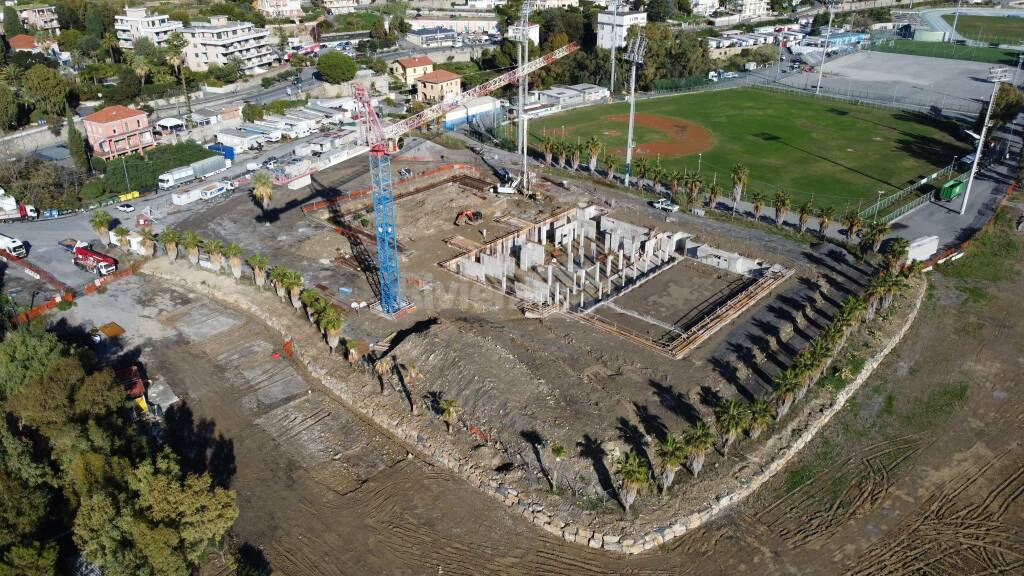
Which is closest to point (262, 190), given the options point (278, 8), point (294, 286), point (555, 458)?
point (294, 286)

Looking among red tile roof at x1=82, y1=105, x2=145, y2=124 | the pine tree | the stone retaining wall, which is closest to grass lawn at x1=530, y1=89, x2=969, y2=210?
the stone retaining wall

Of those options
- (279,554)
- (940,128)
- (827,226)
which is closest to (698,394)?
(279,554)

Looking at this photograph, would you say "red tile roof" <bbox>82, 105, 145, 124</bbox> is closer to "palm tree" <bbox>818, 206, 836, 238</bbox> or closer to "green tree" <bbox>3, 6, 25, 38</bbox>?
"green tree" <bbox>3, 6, 25, 38</bbox>

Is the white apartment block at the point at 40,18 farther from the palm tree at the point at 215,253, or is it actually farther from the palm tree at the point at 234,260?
the palm tree at the point at 234,260

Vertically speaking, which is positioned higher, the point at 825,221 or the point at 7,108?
the point at 7,108

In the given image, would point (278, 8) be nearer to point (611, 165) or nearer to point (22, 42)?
Result: point (22, 42)

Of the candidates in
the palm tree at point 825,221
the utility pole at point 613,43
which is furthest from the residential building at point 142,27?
the palm tree at point 825,221

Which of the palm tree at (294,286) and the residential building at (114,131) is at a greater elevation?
the residential building at (114,131)
